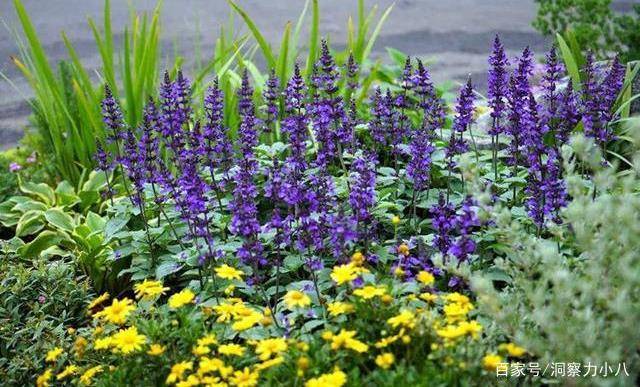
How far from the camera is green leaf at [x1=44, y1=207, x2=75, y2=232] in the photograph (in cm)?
492

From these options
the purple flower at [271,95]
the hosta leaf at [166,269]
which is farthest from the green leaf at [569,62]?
the hosta leaf at [166,269]

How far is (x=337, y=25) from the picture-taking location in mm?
11484

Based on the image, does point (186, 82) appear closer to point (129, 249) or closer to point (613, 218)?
point (129, 249)

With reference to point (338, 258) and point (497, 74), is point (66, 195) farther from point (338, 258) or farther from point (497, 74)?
point (497, 74)

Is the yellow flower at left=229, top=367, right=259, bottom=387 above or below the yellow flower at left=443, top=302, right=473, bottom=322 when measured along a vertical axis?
below

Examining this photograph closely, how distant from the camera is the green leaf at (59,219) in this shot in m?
4.92

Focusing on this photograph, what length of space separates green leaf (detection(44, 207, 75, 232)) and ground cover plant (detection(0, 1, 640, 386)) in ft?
0.05

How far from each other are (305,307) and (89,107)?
8.97ft

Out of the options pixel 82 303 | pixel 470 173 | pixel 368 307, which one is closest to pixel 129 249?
pixel 82 303

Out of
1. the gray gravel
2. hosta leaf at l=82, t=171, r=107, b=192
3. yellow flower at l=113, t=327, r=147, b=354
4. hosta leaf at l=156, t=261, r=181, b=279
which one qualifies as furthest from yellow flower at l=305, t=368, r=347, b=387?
the gray gravel

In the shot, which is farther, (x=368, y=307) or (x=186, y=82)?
(x=186, y=82)

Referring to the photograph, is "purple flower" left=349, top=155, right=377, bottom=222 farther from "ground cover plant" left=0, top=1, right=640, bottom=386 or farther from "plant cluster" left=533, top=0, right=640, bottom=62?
"plant cluster" left=533, top=0, right=640, bottom=62

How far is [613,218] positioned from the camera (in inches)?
110

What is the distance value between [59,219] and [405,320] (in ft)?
8.92
